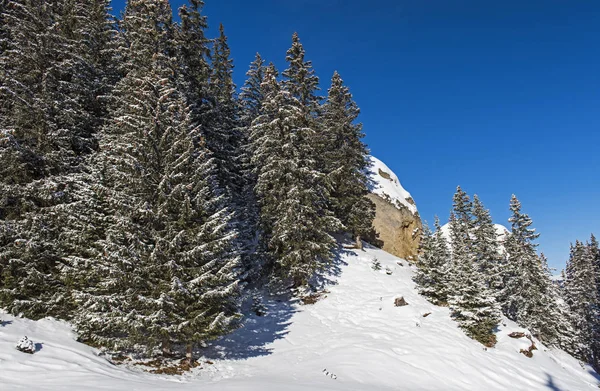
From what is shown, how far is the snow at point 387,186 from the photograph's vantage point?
124ft

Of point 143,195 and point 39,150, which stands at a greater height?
point 39,150

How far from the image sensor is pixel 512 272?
110 ft

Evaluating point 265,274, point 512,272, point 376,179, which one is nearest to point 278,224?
point 265,274

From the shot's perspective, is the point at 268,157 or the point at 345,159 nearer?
the point at 268,157

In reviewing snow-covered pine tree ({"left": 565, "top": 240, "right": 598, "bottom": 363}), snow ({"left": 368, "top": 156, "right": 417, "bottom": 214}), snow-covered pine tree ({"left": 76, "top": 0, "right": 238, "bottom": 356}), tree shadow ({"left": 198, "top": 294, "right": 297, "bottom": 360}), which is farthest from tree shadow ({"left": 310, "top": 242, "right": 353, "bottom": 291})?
snow-covered pine tree ({"left": 565, "top": 240, "right": 598, "bottom": 363})

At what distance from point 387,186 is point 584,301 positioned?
28.3 meters

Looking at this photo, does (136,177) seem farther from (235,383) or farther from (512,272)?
(512,272)

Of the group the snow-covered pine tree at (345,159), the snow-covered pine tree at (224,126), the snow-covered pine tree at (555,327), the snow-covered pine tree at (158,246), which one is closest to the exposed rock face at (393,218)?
the snow-covered pine tree at (345,159)

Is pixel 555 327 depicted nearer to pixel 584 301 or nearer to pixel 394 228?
pixel 584 301

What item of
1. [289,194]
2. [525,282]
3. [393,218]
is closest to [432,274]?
[289,194]

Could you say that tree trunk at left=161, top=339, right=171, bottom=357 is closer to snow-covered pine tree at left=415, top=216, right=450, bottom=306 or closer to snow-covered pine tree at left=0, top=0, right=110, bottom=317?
snow-covered pine tree at left=0, top=0, right=110, bottom=317

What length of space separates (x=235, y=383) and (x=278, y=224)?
1258 centimetres

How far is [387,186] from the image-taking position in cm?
3922

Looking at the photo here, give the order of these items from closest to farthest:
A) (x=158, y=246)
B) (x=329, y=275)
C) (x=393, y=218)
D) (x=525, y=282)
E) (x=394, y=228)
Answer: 1. (x=158, y=246)
2. (x=329, y=275)
3. (x=525, y=282)
4. (x=394, y=228)
5. (x=393, y=218)
